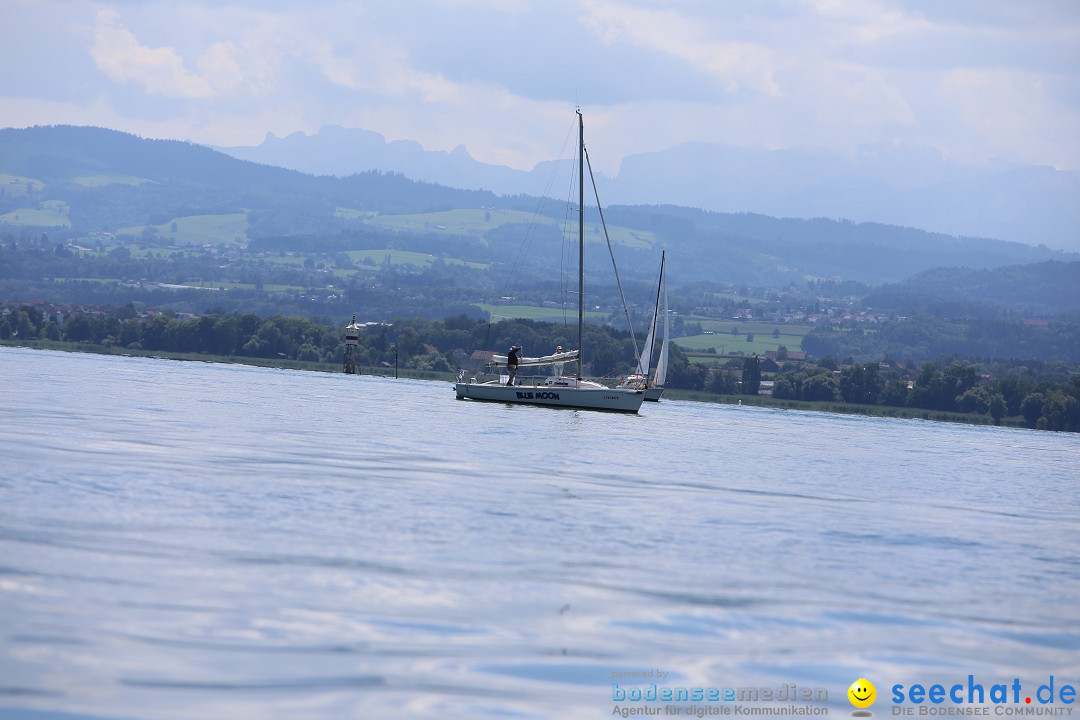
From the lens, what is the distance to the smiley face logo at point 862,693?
1628cm

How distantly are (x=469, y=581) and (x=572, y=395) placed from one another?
62.5 m

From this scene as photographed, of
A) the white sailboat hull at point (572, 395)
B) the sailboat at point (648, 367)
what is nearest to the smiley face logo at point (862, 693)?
Result: the white sailboat hull at point (572, 395)

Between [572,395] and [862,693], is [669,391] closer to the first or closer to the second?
[572,395]

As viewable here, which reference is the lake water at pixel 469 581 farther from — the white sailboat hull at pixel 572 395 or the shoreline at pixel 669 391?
the shoreline at pixel 669 391

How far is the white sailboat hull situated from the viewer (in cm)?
8350

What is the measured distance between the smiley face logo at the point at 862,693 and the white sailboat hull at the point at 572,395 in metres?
66.4

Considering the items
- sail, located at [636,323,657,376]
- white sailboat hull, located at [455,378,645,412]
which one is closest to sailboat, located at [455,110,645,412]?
white sailboat hull, located at [455,378,645,412]

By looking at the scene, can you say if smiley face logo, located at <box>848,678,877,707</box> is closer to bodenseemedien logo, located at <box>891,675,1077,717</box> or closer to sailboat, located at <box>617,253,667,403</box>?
bodenseemedien logo, located at <box>891,675,1077,717</box>

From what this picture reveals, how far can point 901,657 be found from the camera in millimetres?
18422

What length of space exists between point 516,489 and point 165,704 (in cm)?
2121

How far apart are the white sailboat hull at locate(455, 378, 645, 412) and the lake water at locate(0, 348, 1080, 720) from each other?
3699 cm

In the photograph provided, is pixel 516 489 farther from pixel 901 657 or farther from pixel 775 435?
pixel 775 435

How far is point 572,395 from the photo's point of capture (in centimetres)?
8375

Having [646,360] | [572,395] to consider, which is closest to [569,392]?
[572,395]
